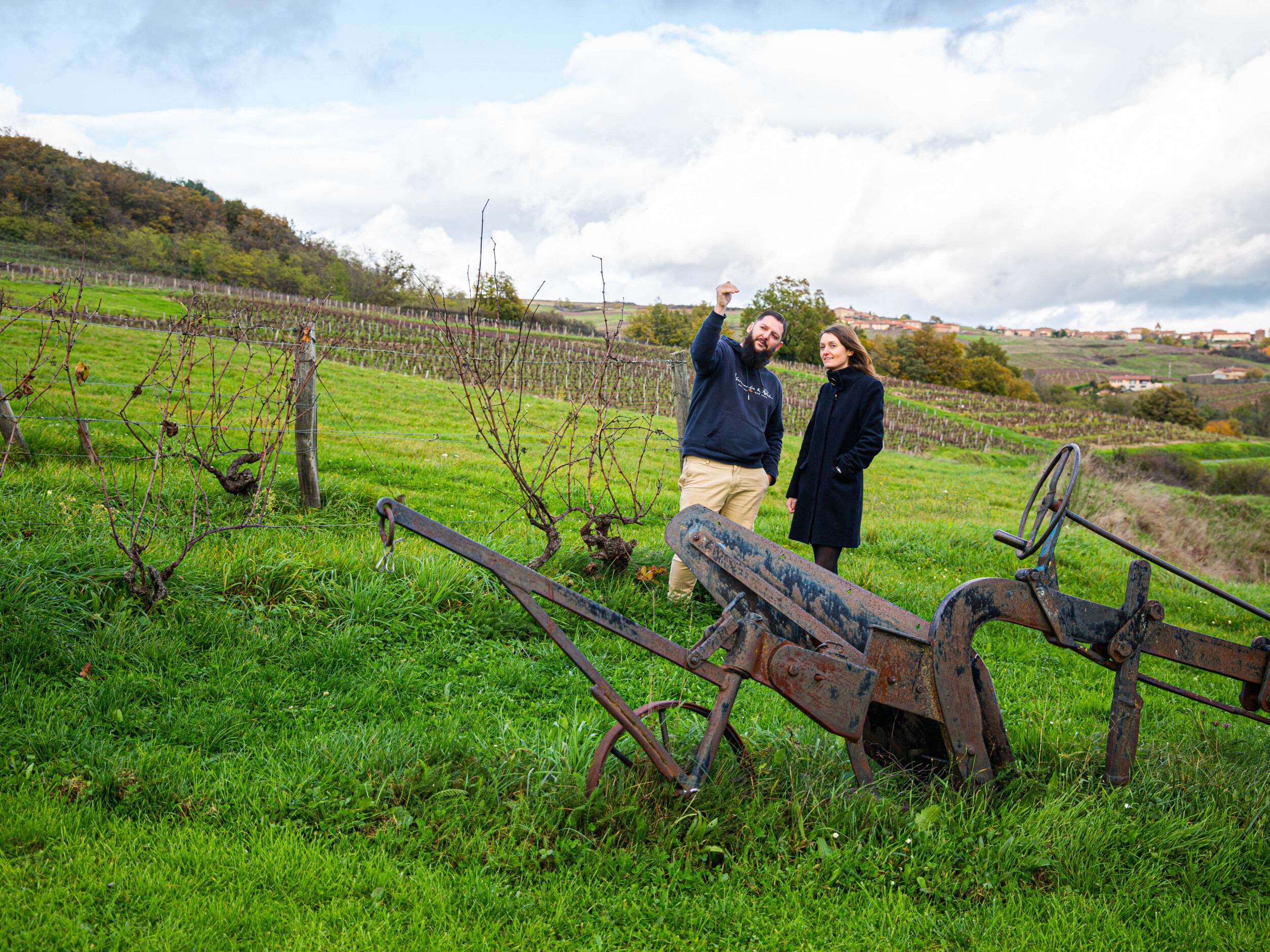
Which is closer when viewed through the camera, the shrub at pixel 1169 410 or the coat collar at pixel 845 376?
the coat collar at pixel 845 376

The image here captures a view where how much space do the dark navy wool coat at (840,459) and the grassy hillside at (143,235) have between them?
52.0m

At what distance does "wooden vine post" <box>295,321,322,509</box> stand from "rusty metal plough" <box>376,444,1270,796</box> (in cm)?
348

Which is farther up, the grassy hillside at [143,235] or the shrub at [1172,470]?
the grassy hillside at [143,235]

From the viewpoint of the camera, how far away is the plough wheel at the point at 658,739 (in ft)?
8.91

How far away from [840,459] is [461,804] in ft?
10.3

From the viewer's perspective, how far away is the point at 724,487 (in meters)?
4.76

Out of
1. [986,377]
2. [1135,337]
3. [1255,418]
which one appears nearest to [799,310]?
[986,377]

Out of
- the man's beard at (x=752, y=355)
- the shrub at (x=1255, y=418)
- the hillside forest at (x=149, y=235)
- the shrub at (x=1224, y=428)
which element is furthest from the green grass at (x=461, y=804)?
the shrub at (x=1255, y=418)

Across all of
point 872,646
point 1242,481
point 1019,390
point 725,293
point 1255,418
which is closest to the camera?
point 872,646

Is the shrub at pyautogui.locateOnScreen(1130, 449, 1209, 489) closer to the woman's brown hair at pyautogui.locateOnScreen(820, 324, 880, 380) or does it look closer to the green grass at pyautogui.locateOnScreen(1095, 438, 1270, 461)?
the green grass at pyautogui.locateOnScreen(1095, 438, 1270, 461)

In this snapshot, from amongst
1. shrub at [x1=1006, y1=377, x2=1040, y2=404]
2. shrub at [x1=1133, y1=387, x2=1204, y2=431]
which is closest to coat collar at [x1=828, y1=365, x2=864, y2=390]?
Result: shrub at [x1=1133, y1=387, x2=1204, y2=431]

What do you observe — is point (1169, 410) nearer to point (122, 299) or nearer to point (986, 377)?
point (986, 377)

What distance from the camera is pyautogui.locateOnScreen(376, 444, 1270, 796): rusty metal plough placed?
2.65 meters

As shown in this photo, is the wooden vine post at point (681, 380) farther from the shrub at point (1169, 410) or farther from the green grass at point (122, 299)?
the shrub at point (1169, 410)
